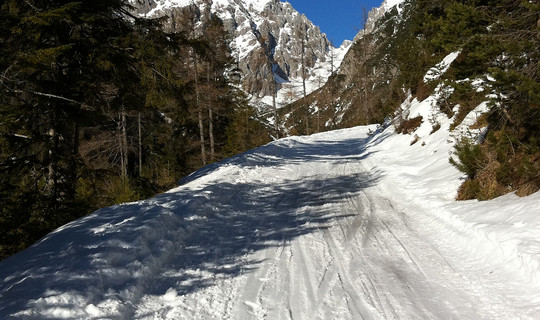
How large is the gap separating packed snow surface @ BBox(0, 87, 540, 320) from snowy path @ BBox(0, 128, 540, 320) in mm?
19

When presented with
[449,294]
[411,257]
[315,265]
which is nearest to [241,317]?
[315,265]

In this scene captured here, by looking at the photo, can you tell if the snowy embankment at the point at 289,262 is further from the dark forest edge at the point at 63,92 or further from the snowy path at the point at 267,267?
the dark forest edge at the point at 63,92

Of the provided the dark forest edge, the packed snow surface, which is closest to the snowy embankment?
the packed snow surface

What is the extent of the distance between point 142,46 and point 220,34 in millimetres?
14969

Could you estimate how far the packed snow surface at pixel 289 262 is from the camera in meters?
3.66

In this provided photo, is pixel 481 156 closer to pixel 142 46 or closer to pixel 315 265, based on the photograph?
pixel 315 265

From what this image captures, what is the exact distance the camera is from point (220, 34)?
74.0 feet

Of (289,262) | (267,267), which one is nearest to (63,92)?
(267,267)

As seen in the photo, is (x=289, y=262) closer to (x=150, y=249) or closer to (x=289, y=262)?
(x=289, y=262)

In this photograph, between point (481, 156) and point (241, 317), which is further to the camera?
point (481, 156)

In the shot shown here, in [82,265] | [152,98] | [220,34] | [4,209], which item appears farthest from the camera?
[220,34]

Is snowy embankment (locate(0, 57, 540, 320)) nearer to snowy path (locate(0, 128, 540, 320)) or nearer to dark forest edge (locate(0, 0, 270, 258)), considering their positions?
snowy path (locate(0, 128, 540, 320))

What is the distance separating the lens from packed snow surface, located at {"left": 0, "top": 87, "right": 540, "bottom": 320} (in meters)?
3.66

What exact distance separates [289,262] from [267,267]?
390mm
